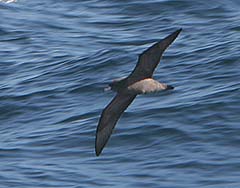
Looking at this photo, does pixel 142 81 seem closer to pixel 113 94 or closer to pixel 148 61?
pixel 148 61

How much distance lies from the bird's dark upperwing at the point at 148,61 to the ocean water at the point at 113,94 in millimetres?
3000

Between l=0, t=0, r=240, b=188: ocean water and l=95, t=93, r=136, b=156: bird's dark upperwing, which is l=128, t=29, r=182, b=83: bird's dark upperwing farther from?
l=0, t=0, r=240, b=188: ocean water

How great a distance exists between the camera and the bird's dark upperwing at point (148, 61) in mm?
12844

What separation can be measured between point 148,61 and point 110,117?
48.6 inches

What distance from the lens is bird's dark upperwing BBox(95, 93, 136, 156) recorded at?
1387 centimetres

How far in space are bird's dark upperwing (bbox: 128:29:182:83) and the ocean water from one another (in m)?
3.00

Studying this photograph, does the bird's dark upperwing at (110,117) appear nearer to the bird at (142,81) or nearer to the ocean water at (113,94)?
the bird at (142,81)

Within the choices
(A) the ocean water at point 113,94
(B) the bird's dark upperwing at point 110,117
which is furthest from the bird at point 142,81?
(A) the ocean water at point 113,94

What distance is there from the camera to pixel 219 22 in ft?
77.2

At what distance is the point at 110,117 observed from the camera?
14.1m

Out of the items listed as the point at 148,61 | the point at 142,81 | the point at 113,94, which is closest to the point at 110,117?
the point at 142,81

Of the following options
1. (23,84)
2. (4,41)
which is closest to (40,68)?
(23,84)

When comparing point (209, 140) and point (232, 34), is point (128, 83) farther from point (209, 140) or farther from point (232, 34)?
point (232, 34)

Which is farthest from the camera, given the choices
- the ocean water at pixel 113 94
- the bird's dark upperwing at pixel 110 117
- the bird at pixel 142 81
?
the ocean water at pixel 113 94
